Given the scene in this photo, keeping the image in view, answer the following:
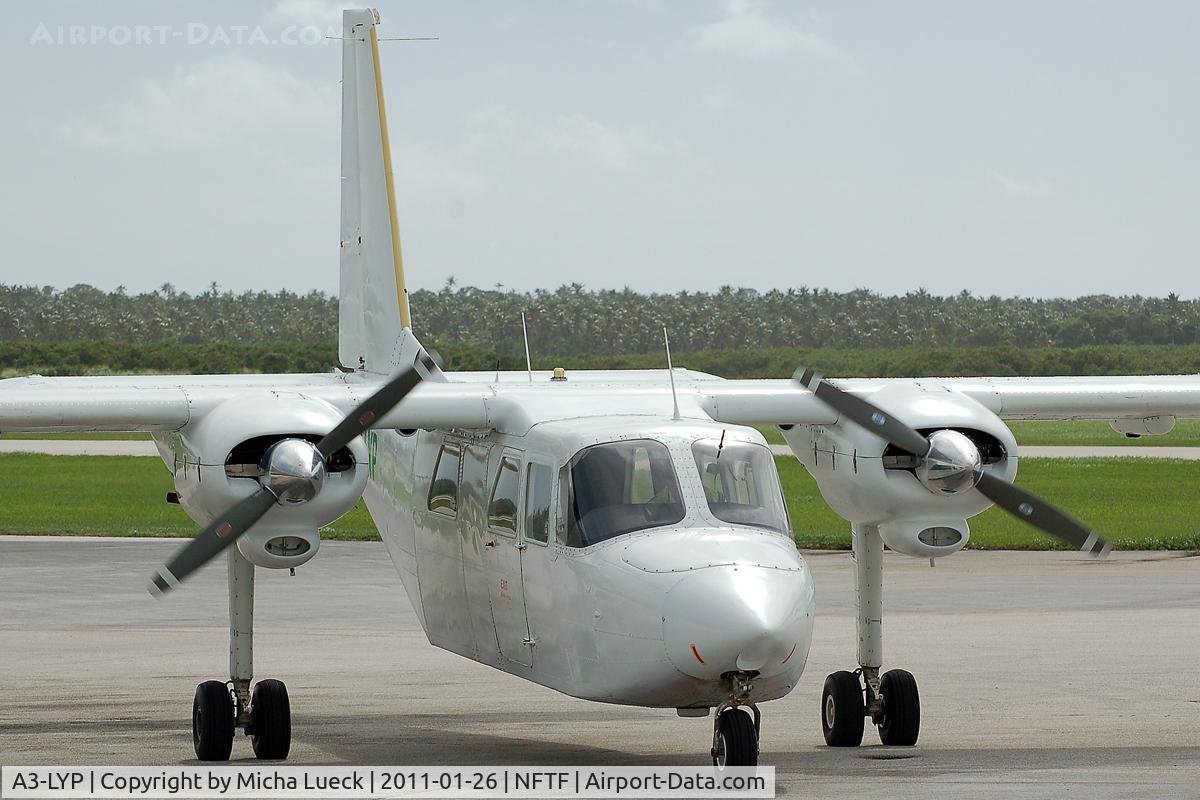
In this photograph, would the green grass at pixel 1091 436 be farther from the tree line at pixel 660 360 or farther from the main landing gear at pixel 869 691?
the main landing gear at pixel 869 691

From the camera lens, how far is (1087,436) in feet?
248

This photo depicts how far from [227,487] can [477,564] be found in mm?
2456

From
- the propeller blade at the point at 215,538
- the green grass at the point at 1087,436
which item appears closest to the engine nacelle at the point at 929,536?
the propeller blade at the point at 215,538

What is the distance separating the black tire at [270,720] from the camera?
1479 cm

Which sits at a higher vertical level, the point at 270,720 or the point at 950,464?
the point at 950,464

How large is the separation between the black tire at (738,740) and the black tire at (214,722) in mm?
5089

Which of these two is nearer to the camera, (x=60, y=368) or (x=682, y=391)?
(x=682, y=391)

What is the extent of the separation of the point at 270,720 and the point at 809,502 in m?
33.0

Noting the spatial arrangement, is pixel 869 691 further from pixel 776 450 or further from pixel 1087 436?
pixel 1087 436

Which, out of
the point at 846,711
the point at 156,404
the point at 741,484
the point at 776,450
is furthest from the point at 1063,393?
the point at 776,450

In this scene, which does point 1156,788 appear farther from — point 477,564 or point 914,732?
point 477,564

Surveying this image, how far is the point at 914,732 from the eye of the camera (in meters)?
15.5

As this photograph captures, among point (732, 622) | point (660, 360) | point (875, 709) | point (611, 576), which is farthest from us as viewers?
point (660, 360)

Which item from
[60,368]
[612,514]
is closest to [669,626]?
[612,514]
